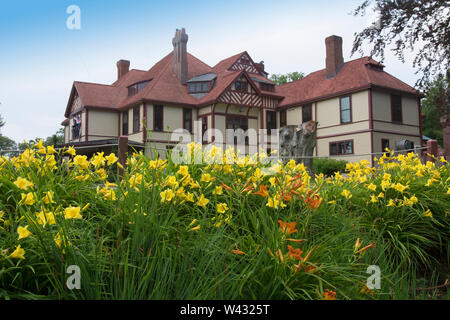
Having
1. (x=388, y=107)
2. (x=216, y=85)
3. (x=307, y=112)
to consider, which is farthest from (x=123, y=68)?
(x=388, y=107)

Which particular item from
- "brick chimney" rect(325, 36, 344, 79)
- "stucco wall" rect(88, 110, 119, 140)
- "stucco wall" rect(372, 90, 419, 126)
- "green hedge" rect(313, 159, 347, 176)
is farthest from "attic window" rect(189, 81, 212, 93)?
"stucco wall" rect(372, 90, 419, 126)

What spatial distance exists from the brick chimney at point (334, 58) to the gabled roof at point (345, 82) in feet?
1.05

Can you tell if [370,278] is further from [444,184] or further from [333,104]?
[333,104]

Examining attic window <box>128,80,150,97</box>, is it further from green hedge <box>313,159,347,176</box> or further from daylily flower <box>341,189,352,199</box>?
daylily flower <box>341,189,352,199</box>

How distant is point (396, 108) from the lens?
22484 millimetres

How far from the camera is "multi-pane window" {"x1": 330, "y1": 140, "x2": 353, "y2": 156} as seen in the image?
21.8 meters

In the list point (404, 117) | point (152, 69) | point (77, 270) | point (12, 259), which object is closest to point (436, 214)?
point (77, 270)

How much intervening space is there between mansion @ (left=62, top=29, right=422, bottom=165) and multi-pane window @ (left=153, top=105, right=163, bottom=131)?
0.20 feet

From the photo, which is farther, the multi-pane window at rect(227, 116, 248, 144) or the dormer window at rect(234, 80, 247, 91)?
the multi-pane window at rect(227, 116, 248, 144)

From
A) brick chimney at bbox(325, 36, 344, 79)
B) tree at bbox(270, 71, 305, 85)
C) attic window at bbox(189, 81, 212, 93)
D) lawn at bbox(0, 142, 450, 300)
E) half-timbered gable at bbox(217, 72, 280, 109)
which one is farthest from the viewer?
tree at bbox(270, 71, 305, 85)

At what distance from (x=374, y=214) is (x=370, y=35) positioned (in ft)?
27.7

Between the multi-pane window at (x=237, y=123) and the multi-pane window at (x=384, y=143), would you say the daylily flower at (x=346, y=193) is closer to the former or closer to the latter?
the multi-pane window at (x=384, y=143)

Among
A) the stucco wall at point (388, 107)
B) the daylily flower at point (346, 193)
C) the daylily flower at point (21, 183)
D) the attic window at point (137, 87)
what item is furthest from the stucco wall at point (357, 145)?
the daylily flower at point (21, 183)
